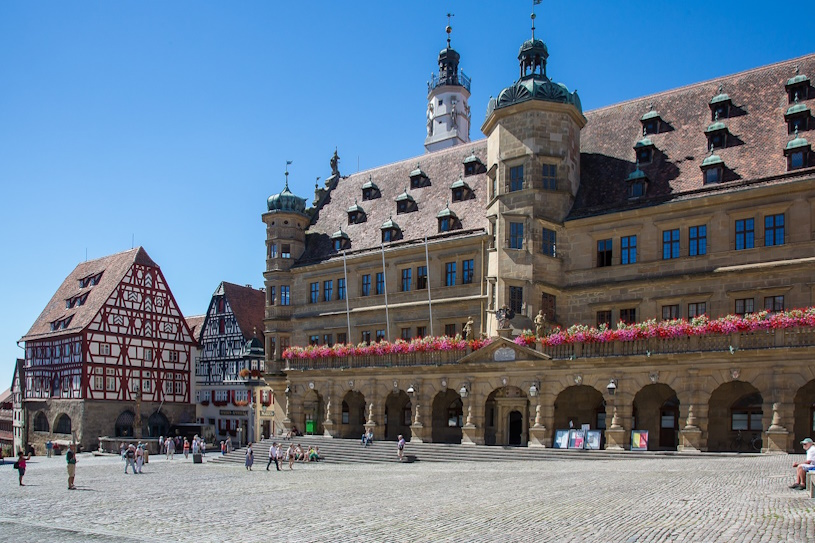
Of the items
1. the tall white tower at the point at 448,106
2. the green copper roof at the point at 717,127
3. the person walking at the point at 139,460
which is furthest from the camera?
the tall white tower at the point at 448,106

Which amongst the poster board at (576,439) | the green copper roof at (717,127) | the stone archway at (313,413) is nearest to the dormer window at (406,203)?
the stone archway at (313,413)

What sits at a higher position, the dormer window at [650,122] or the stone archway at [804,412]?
the dormer window at [650,122]

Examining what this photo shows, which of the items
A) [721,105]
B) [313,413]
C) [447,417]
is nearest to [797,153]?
[721,105]

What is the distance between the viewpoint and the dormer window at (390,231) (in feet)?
170

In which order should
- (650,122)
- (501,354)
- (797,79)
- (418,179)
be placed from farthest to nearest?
(418,179)
(650,122)
(501,354)
(797,79)

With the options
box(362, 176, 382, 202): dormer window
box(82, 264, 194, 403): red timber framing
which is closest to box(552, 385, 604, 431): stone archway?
box(362, 176, 382, 202): dormer window

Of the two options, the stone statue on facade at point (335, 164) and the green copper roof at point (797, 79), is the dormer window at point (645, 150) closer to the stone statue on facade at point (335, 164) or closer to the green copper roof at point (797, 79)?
the green copper roof at point (797, 79)

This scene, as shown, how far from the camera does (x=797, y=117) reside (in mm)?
38156

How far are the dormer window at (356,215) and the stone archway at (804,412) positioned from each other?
99.6ft

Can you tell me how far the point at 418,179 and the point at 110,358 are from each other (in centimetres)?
3464

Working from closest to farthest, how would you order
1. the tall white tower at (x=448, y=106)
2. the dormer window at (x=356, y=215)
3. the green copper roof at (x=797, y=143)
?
the green copper roof at (x=797, y=143), the dormer window at (x=356, y=215), the tall white tower at (x=448, y=106)

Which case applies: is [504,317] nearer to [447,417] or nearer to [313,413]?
[447,417]

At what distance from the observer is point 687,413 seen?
113ft

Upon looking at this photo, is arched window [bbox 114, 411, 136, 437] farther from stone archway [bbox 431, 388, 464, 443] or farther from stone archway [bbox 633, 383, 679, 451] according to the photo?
stone archway [bbox 633, 383, 679, 451]
